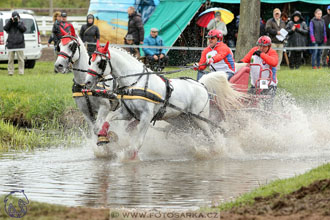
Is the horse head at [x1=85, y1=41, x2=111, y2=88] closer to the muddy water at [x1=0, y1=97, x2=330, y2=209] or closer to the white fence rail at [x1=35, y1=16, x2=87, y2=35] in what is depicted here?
the muddy water at [x1=0, y1=97, x2=330, y2=209]

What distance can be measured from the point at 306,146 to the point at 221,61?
2.08m

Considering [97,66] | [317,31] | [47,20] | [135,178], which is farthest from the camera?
[47,20]

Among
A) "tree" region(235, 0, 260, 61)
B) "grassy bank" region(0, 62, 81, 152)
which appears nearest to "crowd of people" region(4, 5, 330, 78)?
"tree" region(235, 0, 260, 61)

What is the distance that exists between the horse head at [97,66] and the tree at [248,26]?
7.45 m

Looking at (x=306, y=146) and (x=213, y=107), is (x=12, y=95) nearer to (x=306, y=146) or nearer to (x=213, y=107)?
(x=213, y=107)

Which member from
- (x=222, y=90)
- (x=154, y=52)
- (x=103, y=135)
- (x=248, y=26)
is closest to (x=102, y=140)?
(x=103, y=135)

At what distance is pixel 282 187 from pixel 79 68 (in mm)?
4644

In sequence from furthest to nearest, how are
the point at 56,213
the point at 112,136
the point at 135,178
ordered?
the point at 112,136 < the point at 135,178 < the point at 56,213

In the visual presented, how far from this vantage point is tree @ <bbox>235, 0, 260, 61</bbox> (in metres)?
17.1

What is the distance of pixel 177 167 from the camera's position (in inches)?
417

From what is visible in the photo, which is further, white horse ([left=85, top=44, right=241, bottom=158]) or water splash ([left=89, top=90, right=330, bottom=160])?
water splash ([left=89, top=90, right=330, bottom=160])

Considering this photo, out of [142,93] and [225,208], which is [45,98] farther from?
[225,208]

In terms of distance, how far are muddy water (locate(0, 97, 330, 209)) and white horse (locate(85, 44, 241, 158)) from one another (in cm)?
65

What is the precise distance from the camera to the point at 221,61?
12359 mm
